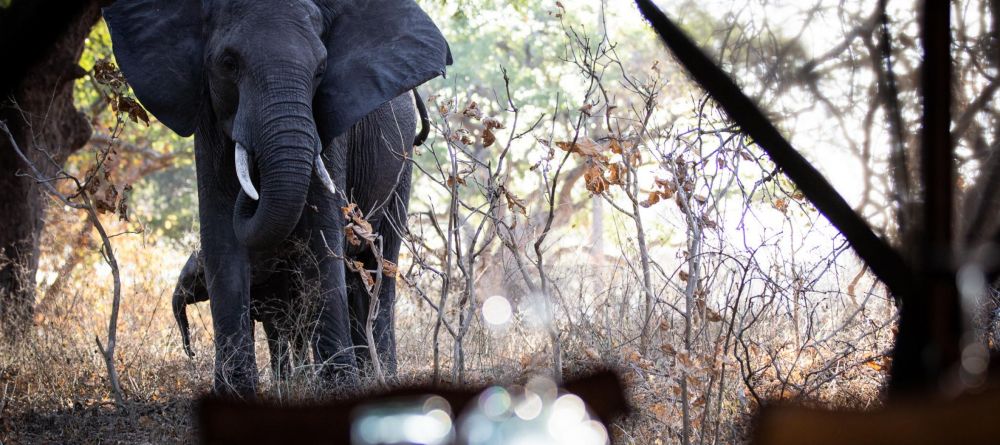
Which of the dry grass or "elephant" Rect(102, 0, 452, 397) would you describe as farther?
"elephant" Rect(102, 0, 452, 397)

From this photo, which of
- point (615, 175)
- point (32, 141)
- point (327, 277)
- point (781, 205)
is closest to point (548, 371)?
point (615, 175)

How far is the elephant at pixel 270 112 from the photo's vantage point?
5.61m

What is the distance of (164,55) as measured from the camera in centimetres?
616

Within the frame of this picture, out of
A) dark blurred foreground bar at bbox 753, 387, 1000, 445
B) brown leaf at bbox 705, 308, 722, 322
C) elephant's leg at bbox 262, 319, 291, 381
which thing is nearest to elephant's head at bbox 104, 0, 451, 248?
elephant's leg at bbox 262, 319, 291, 381

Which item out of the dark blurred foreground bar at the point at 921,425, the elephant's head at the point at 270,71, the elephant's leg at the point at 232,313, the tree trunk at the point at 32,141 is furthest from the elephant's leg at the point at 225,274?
the dark blurred foreground bar at the point at 921,425

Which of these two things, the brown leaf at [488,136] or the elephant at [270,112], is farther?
the elephant at [270,112]

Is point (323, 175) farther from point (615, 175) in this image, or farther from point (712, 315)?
point (712, 315)

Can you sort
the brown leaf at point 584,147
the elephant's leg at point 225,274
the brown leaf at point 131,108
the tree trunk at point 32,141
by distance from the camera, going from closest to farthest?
the brown leaf at point 584,147 → the elephant's leg at point 225,274 → the brown leaf at point 131,108 → the tree trunk at point 32,141

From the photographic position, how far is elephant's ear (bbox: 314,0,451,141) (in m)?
6.22

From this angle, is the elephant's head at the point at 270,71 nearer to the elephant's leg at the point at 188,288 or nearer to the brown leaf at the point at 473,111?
the elephant's leg at the point at 188,288

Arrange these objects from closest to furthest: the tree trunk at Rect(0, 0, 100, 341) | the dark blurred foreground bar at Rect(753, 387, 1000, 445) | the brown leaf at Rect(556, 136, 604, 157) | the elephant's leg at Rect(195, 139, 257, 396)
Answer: the dark blurred foreground bar at Rect(753, 387, 1000, 445)
the brown leaf at Rect(556, 136, 604, 157)
the elephant's leg at Rect(195, 139, 257, 396)
the tree trunk at Rect(0, 0, 100, 341)

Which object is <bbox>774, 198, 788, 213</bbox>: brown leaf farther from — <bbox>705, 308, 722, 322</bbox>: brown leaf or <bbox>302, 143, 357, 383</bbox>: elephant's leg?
<bbox>302, 143, 357, 383</bbox>: elephant's leg

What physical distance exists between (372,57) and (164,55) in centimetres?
116

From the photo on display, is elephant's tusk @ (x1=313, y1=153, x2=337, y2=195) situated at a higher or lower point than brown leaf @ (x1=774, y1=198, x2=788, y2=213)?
higher
